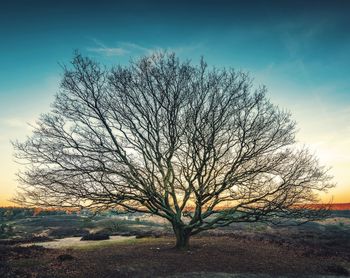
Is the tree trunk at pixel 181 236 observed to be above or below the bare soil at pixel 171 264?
above

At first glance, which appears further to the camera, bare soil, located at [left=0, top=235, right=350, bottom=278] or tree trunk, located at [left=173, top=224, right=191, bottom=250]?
tree trunk, located at [left=173, top=224, right=191, bottom=250]

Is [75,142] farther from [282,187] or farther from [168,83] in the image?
[282,187]

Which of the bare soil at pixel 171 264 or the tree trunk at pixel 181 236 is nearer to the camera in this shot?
the bare soil at pixel 171 264

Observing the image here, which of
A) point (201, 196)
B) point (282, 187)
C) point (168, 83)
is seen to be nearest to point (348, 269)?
point (282, 187)

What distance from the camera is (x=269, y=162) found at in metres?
17.6

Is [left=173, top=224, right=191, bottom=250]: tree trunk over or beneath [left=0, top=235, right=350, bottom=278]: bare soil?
over

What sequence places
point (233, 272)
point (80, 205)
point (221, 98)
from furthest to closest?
point (221, 98)
point (80, 205)
point (233, 272)

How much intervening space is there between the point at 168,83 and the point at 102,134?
502cm

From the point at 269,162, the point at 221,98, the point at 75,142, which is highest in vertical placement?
the point at 221,98

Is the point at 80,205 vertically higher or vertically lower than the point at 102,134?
lower

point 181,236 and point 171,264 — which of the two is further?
point 181,236

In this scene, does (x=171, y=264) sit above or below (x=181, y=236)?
below

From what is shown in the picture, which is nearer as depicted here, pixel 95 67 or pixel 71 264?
pixel 71 264

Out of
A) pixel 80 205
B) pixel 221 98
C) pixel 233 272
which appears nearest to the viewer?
pixel 233 272
